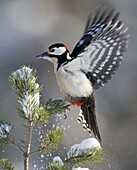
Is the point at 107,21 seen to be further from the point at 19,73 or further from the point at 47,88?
the point at 47,88

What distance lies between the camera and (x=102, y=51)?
1672 mm

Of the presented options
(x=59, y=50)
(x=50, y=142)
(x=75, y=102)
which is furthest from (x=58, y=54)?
(x=50, y=142)

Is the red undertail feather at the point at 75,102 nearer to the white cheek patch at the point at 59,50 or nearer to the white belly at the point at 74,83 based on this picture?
the white belly at the point at 74,83

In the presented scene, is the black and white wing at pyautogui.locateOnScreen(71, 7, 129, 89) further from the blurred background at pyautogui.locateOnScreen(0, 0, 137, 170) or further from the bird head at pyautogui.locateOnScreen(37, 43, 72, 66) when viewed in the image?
the blurred background at pyautogui.locateOnScreen(0, 0, 137, 170)

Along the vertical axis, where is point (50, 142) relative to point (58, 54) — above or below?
below

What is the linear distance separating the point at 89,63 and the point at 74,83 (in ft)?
0.21

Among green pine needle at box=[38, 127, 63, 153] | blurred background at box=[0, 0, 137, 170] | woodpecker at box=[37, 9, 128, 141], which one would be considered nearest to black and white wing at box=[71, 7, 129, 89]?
woodpecker at box=[37, 9, 128, 141]

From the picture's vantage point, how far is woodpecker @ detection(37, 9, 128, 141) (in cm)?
163

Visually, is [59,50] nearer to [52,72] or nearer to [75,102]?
[75,102]

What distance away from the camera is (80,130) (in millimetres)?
3967

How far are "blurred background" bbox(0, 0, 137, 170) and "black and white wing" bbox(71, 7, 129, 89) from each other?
153 cm

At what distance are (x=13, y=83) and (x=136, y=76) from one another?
12.1 feet

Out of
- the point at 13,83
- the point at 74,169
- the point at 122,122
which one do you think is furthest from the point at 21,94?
the point at 122,122

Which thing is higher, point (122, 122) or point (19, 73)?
point (122, 122)
